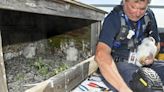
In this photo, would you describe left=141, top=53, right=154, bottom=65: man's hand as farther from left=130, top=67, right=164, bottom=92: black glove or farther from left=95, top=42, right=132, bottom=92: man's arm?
left=95, top=42, right=132, bottom=92: man's arm

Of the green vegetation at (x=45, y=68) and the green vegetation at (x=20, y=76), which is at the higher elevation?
the green vegetation at (x=45, y=68)

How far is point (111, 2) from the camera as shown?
153 inches

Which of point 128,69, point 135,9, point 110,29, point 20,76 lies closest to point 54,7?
point 110,29

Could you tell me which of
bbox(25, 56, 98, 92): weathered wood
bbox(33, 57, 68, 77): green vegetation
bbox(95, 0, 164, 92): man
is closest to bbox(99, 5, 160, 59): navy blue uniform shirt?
bbox(95, 0, 164, 92): man

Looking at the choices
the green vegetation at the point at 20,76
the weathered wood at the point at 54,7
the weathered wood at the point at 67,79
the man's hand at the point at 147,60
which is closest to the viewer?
the weathered wood at the point at 54,7

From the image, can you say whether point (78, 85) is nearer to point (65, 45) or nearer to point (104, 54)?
point (104, 54)

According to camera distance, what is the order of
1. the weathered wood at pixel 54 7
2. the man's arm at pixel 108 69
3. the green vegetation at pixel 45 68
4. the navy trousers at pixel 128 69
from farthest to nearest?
the green vegetation at pixel 45 68, the navy trousers at pixel 128 69, the man's arm at pixel 108 69, the weathered wood at pixel 54 7

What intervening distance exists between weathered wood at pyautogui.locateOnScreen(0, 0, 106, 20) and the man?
1.24 ft

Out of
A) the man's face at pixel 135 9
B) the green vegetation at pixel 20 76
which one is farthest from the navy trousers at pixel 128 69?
the green vegetation at pixel 20 76

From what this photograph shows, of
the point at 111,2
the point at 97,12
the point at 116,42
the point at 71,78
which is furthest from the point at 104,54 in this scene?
the point at 111,2

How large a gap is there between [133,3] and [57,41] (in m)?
1.78

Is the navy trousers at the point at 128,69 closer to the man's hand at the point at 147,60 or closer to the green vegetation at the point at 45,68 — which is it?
the man's hand at the point at 147,60

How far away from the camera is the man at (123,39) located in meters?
1.96

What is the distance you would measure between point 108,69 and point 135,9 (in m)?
0.52
